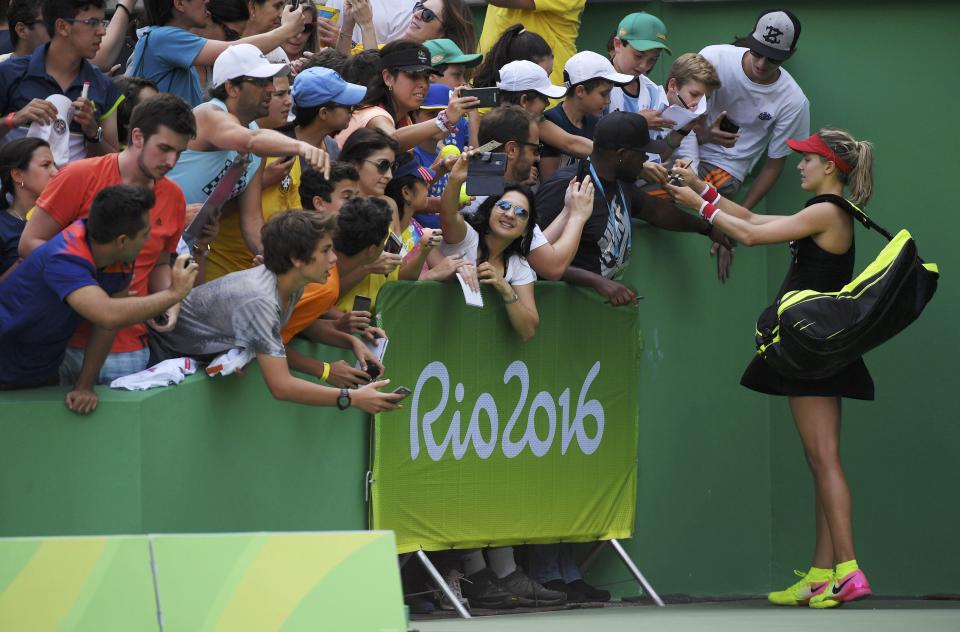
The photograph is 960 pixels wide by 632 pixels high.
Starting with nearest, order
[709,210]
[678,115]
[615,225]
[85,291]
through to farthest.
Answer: [85,291] < [709,210] < [615,225] < [678,115]

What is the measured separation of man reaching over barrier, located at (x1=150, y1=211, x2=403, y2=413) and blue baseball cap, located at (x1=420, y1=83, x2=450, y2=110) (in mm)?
2409

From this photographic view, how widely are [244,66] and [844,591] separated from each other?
167 inches

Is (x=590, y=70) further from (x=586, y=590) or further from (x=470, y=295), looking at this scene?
(x=586, y=590)

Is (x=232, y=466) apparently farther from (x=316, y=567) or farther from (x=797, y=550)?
(x=797, y=550)

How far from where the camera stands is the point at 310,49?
973 centimetres

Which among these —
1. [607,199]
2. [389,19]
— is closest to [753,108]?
[607,199]

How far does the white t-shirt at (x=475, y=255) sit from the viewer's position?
7906 millimetres

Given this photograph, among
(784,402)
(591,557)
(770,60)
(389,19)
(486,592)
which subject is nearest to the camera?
(486,592)

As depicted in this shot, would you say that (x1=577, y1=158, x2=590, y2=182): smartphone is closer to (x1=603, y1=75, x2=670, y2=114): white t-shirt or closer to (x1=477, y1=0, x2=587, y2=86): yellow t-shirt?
(x1=603, y1=75, x2=670, y2=114): white t-shirt

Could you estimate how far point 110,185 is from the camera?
237 inches

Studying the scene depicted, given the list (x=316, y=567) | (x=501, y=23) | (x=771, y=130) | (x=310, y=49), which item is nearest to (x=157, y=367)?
(x=316, y=567)

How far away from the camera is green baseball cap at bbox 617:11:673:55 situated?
32.5 ft

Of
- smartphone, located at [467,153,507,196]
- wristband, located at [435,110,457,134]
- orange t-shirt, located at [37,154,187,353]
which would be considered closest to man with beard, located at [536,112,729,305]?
wristband, located at [435,110,457,134]

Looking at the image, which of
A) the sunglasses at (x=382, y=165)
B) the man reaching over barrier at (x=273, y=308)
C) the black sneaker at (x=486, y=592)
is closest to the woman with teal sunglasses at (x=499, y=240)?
the sunglasses at (x=382, y=165)
